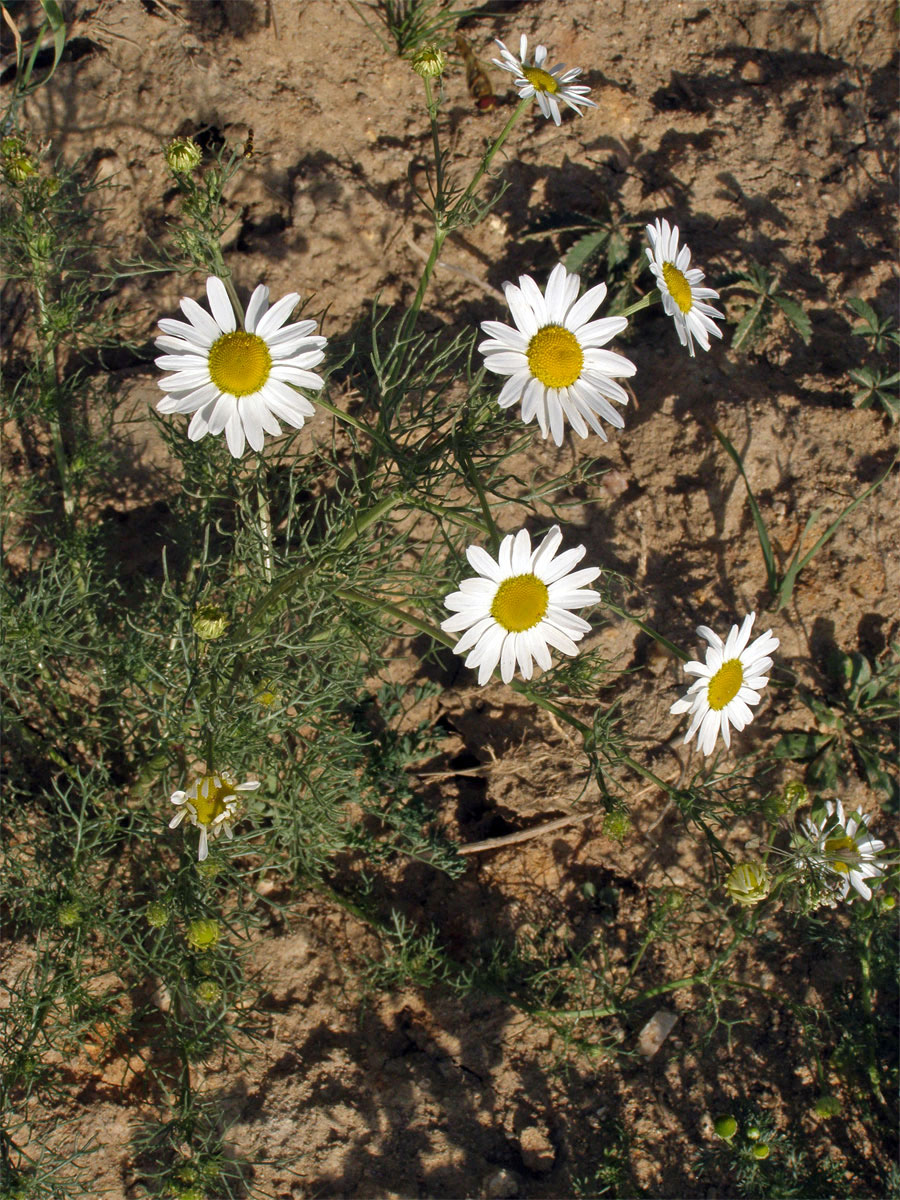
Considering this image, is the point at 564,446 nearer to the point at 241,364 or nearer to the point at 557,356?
the point at 557,356

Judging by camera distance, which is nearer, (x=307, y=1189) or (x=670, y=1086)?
(x=307, y=1189)

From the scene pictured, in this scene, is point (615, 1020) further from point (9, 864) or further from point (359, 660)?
point (9, 864)

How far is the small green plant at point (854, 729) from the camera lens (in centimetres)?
317

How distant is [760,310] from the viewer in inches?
131

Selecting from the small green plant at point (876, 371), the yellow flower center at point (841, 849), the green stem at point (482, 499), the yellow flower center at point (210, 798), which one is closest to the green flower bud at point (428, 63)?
the green stem at point (482, 499)

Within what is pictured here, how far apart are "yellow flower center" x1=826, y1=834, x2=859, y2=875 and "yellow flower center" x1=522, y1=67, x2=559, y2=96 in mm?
2532

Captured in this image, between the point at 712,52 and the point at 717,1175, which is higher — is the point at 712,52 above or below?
above

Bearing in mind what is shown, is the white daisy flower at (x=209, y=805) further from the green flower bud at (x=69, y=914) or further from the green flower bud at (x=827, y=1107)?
the green flower bud at (x=827, y=1107)

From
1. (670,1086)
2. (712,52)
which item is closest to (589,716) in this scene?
(670,1086)

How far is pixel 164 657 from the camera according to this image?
8.91ft

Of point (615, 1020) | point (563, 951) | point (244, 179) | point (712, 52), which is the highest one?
point (712, 52)

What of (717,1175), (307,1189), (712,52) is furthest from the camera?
(712,52)

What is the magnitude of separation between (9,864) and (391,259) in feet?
8.57

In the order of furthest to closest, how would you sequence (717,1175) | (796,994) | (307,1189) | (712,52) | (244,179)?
(712,52)
(244,179)
(796,994)
(717,1175)
(307,1189)
